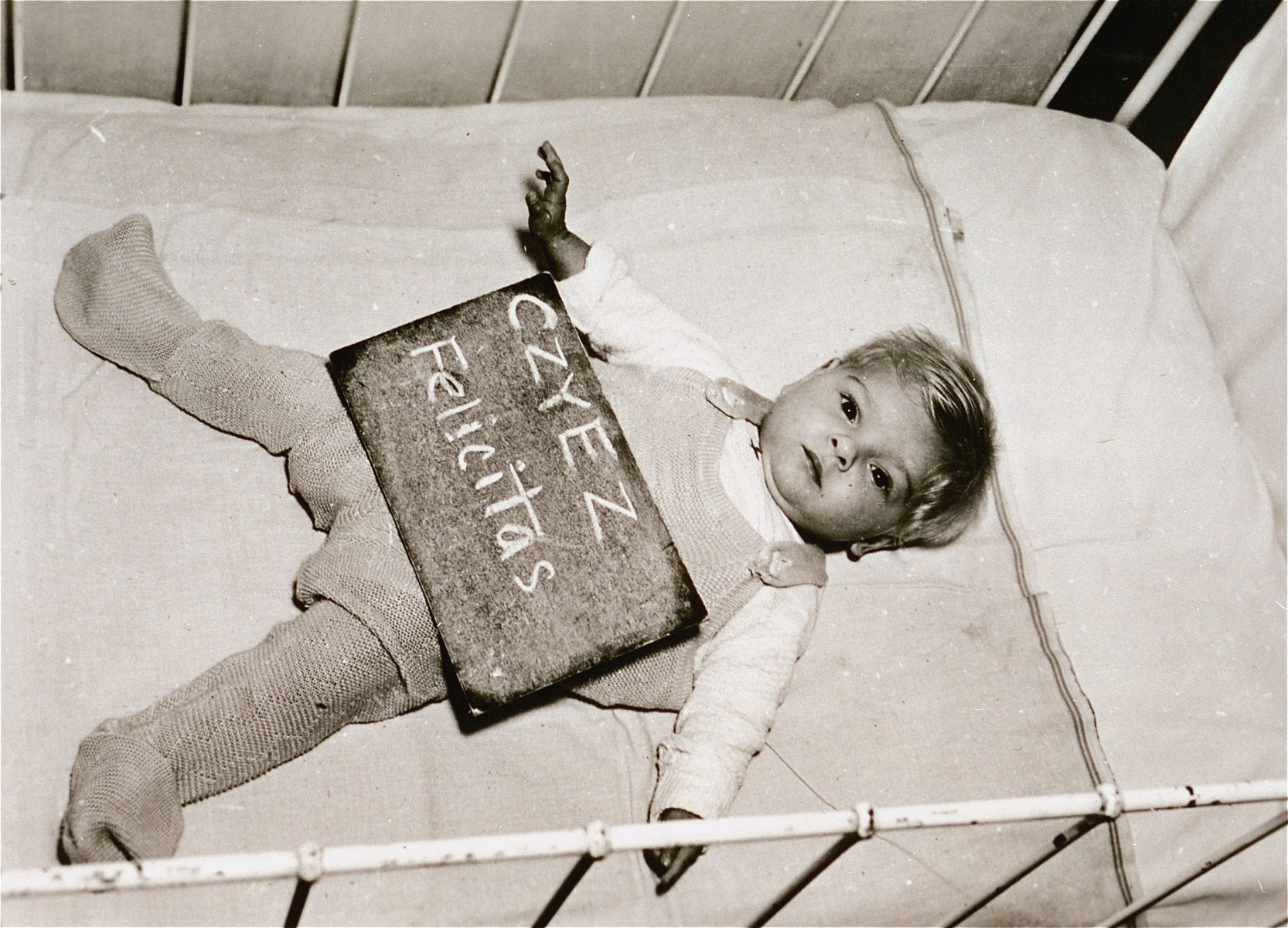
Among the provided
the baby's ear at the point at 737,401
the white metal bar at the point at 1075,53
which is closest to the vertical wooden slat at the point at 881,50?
the white metal bar at the point at 1075,53

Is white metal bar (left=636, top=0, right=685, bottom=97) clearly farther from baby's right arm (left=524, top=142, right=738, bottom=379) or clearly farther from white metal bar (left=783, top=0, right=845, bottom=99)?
baby's right arm (left=524, top=142, right=738, bottom=379)

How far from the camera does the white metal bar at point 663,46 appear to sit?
1295 mm

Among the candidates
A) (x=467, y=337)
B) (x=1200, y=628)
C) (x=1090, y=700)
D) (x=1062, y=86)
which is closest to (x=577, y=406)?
(x=467, y=337)

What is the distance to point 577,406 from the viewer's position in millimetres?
985

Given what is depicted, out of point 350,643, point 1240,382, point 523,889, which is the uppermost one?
point 1240,382

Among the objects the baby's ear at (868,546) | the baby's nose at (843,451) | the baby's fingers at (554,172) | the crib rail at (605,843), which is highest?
the crib rail at (605,843)

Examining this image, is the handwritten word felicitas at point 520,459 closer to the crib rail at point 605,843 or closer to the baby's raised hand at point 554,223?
the baby's raised hand at point 554,223

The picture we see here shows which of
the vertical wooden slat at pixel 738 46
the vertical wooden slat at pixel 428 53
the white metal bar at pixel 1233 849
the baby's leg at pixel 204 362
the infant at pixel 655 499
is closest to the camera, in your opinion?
the white metal bar at pixel 1233 849

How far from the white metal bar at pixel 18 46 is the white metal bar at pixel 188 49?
0.15 m

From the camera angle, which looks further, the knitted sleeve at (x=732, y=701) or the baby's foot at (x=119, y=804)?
the knitted sleeve at (x=732, y=701)

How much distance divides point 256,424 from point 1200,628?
1.01 metres

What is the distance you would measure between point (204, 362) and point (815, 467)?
57cm

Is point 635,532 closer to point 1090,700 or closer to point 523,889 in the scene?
point 523,889

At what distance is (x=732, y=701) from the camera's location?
1.00 metres
